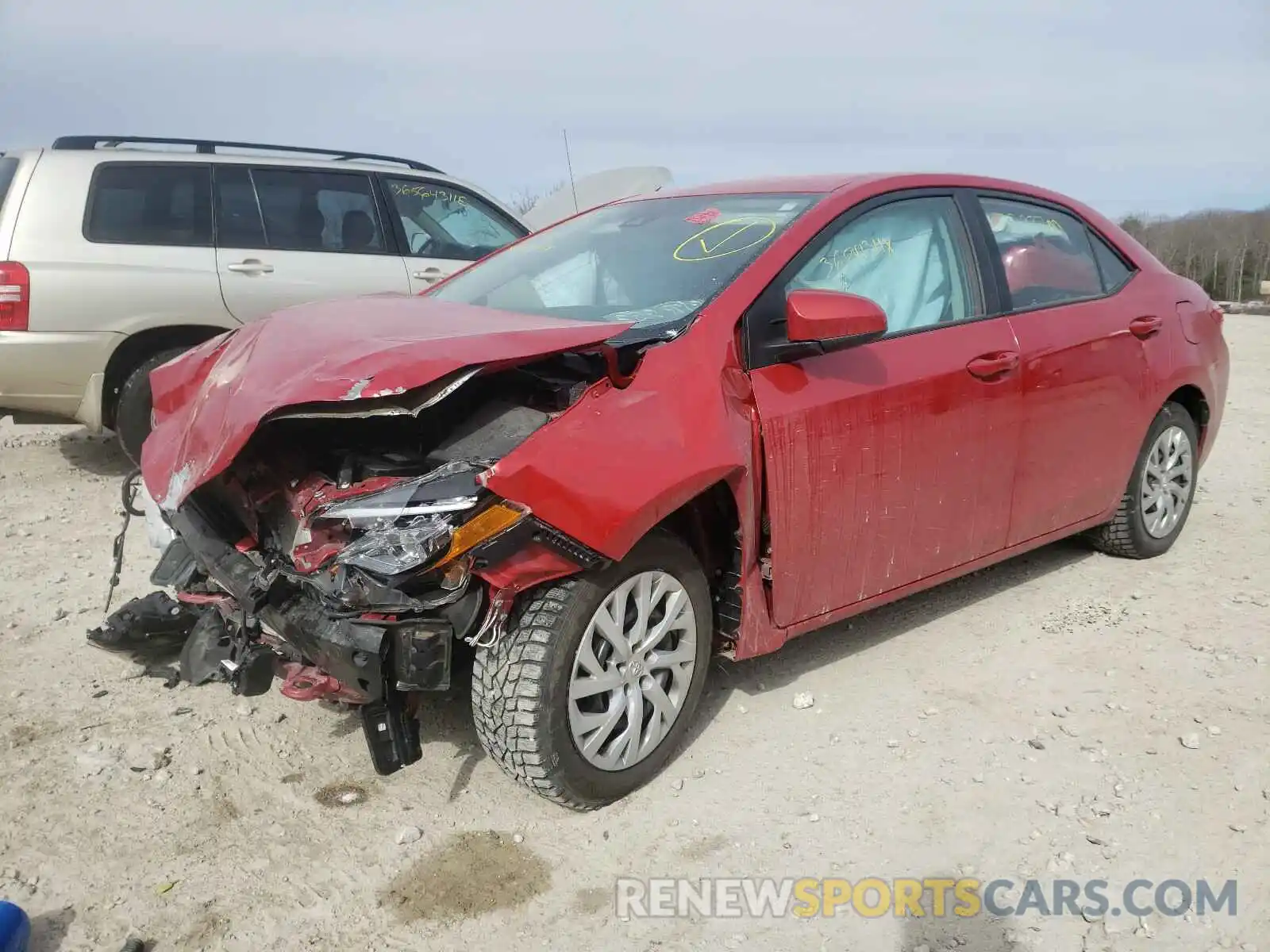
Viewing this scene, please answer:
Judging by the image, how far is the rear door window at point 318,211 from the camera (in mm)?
6098

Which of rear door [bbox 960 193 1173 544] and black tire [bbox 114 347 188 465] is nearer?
rear door [bbox 960 193 1173 544]

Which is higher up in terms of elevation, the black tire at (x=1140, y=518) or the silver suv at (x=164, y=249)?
the silver suv at (x=164, y=249)

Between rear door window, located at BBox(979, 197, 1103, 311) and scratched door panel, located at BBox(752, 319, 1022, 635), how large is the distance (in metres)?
0.30

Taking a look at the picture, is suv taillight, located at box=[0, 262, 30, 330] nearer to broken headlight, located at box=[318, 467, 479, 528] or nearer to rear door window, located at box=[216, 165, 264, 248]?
rear door window, located at box=[216, 165, 264, 248]

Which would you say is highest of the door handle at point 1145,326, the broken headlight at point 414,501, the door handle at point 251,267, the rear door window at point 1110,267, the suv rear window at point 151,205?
the suv rear window at point 151,205

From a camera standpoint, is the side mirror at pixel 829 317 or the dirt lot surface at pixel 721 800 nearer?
the dirt lot surface at pixel 721 800

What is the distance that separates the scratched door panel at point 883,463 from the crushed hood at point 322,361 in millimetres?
629

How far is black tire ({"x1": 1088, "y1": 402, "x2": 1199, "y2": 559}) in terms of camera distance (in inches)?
170

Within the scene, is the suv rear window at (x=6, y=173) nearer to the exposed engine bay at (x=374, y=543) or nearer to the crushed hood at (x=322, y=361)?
the crushed hood at (x=322, y=361)

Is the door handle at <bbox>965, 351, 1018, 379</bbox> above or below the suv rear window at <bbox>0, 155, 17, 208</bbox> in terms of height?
below

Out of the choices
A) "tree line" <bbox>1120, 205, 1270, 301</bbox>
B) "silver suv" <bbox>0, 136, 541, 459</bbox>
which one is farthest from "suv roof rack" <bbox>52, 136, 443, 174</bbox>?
"tree line" <bbox>1120, 205, 1270, 301</bbox>

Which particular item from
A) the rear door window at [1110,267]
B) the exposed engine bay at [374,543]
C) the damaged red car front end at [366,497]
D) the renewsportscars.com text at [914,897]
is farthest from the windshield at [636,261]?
the rear door window at [1110,267]

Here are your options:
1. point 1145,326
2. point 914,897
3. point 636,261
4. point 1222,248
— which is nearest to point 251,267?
point 636,261

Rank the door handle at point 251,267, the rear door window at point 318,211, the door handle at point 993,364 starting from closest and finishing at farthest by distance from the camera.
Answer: the door handle at point 993,364
the door handle at point 251,267
the rear door window at point 318,211
